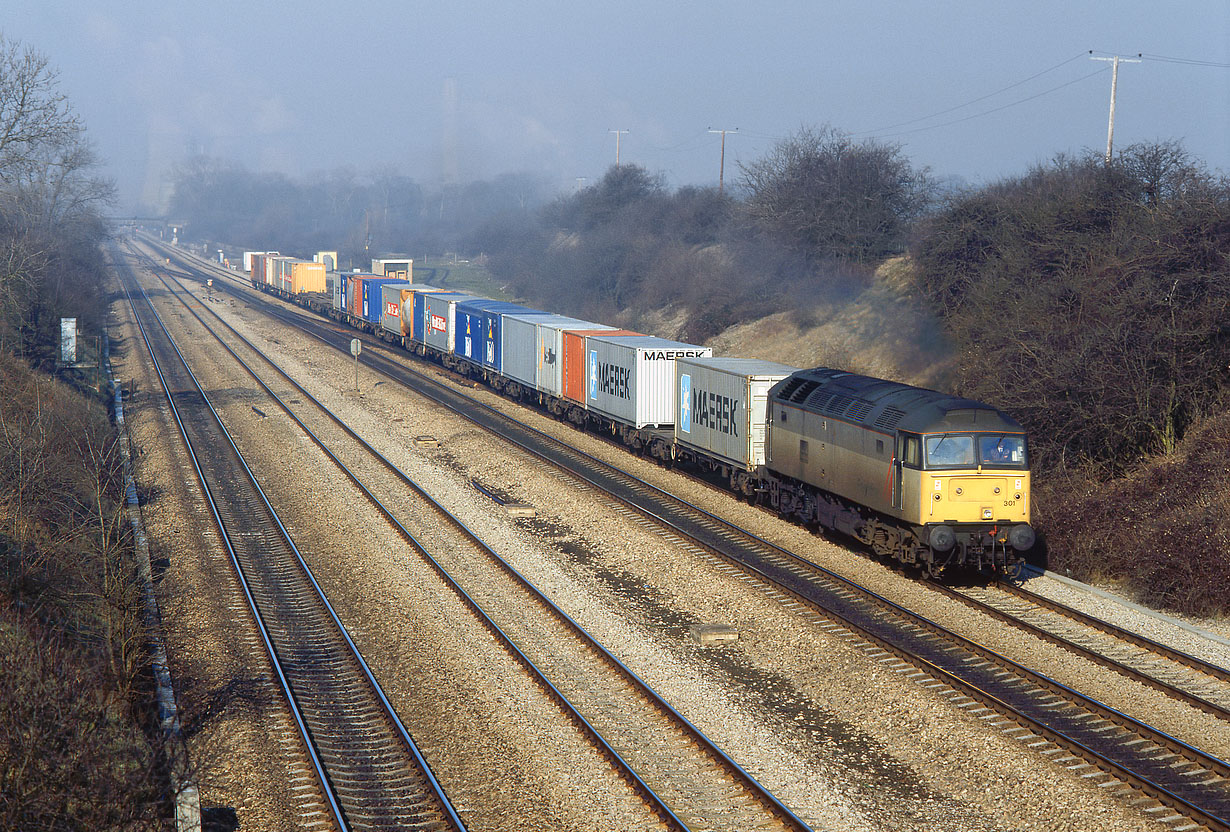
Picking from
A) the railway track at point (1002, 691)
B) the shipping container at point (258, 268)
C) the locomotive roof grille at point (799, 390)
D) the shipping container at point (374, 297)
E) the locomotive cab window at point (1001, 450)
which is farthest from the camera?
the shipping container at point (258, 268)

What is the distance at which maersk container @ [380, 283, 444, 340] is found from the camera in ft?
171

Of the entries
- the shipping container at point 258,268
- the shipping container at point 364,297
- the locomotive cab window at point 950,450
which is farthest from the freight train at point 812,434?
the shipping container at point 258,268

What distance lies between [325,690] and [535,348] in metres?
23.2

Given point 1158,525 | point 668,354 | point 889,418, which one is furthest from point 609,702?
point 668,354

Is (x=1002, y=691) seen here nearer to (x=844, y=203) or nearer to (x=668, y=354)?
(x=668, y=354)

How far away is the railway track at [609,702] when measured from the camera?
1075 centimetres

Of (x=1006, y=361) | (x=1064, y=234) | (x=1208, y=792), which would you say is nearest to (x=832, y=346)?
(x=1064, y=234)

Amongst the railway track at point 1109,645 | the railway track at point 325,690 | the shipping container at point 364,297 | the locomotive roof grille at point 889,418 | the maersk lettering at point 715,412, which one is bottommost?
the railway track at point 325,690

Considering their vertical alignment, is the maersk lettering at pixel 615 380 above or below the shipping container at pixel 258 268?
below

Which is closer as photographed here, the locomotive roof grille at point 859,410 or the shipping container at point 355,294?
the locomotive roof grille at point 859,410

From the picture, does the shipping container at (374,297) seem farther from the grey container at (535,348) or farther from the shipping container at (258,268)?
the shipping container at (258,268)

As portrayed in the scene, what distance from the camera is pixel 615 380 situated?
3008cm

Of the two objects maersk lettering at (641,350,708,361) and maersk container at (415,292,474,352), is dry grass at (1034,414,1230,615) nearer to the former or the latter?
maersk lettering at (641,350,708,361)

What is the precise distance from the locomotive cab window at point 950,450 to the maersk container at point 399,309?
37432mm
